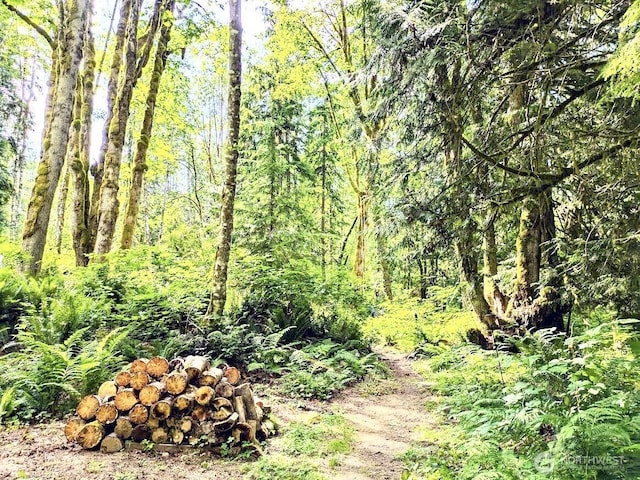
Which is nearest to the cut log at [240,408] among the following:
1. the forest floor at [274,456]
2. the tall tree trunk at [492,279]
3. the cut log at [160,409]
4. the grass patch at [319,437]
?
the forest floor at [274,456]

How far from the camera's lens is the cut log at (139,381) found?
4.31 m

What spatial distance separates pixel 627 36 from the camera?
2.52 m

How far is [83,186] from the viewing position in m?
9.63

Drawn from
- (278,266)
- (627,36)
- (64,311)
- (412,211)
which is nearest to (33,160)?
(278,266)

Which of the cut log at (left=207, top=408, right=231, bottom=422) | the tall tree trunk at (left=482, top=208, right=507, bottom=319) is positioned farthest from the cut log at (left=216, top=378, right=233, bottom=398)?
the tall tree trunk at (left=482, top=208, right=507, bottom=319)

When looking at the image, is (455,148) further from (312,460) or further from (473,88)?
(312,460)

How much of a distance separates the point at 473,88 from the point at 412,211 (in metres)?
1.80

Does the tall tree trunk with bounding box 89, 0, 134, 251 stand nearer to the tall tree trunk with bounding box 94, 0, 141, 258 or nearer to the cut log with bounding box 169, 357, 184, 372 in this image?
the tall tree trunk with bounding box 94, 0, 141, 258

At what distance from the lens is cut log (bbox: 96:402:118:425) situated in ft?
13.1

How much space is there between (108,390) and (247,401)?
1482mm

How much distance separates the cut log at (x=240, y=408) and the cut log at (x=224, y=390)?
9 centimetres

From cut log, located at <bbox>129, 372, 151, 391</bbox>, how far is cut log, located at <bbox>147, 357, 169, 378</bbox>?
0.60ft

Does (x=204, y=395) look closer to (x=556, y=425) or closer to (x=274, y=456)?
(x=274, y=456)

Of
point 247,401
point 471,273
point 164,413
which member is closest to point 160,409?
point 164,413
